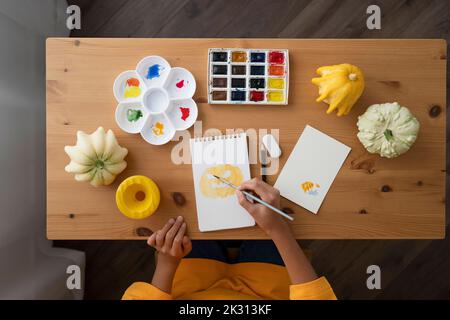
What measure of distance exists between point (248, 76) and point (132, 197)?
430 millimetres

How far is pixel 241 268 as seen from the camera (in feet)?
3.76

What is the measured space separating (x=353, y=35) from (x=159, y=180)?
1.04 m

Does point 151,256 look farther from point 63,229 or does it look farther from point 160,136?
point 160,136

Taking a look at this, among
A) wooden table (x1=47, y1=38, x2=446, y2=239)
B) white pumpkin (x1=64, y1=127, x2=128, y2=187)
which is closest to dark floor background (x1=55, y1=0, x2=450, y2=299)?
wooden table (x1=47, y1=38, x2=446, y2=239)

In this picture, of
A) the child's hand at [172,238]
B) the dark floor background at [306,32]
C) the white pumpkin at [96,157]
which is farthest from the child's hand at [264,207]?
the dark floor background at [306,32]

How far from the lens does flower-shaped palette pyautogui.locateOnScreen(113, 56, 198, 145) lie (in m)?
0.98

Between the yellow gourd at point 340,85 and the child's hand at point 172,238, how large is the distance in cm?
48

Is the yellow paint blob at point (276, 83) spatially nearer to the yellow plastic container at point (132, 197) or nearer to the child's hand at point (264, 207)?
the child's hand at point (264, 207)

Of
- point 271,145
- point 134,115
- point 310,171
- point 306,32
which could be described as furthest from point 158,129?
point 306,32

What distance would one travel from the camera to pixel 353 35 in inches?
60.8

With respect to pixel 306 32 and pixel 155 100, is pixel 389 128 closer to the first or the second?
pixel 155 100

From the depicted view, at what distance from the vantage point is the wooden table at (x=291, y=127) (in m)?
0.99

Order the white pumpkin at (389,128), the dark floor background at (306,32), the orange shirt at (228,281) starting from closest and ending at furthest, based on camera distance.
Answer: the white pumpkin at (389,128), the orange shirt at (228,281), the dark floor background at (306,32)

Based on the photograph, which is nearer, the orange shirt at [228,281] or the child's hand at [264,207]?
the child's hand at [264,207]
